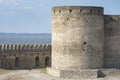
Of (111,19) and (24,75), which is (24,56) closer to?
(24,75)

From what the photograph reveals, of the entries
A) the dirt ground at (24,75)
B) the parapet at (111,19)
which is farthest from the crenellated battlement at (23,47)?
the parapet at (111,19)

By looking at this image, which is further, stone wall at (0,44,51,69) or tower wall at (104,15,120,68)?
stone wall at (0,44,51,69)

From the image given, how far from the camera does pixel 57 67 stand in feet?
118

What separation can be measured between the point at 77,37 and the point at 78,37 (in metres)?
0.09

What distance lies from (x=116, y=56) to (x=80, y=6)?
7.23m

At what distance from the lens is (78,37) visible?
34.8 meters

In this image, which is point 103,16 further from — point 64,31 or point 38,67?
point 38,67

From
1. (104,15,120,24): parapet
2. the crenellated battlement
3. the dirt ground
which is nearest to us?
the dirt ground

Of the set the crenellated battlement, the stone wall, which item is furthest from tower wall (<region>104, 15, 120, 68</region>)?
the crenellated battlement

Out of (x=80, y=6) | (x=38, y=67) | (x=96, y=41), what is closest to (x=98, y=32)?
(x=96, y=41)

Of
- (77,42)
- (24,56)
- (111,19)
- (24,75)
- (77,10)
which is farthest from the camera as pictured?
(24,56)

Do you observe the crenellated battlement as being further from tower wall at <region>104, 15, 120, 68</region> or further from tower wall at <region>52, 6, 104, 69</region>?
tower wall at <region>104, 15, 120, 68</region>

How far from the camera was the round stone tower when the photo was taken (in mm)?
34844

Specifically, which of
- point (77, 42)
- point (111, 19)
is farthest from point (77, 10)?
point (111, 19)
